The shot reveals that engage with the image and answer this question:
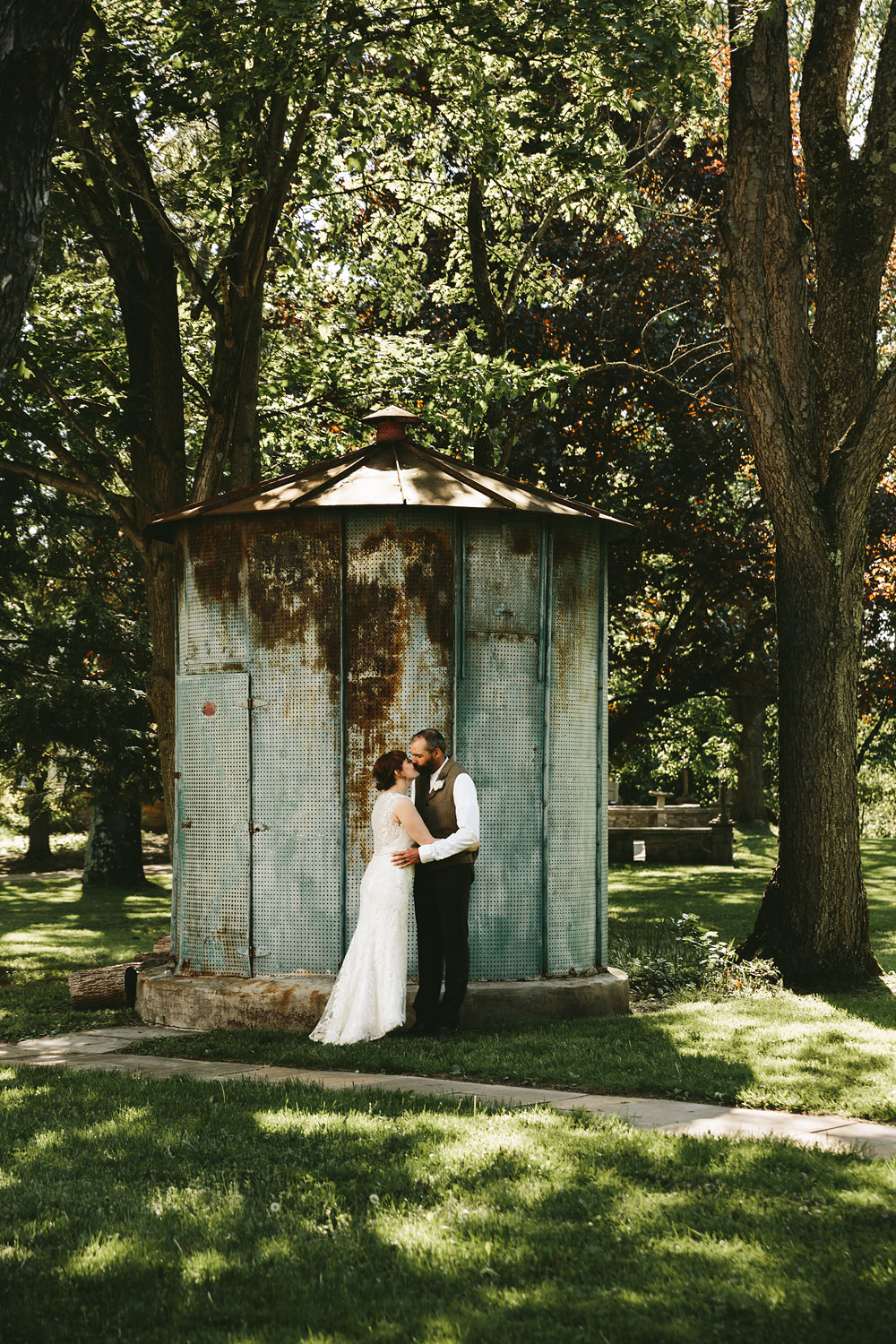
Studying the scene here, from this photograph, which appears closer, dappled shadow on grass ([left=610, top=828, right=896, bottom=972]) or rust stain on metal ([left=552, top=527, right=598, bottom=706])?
rust stain on metal ([left=552, top=527, right=598, bottom=706])

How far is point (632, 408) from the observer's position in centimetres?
1836

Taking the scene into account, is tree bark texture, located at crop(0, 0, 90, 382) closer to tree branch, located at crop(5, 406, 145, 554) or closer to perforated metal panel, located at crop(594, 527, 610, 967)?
perforated metal panel, located at crop(594, 527, 610, 967)

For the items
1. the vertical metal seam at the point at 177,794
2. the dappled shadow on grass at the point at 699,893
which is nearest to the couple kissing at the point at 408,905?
the vertical metal seam at the point at 177,794

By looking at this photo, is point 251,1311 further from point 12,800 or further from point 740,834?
point 740,834

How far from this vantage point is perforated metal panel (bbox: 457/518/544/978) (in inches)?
383

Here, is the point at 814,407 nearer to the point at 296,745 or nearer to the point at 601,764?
the point at 601,764

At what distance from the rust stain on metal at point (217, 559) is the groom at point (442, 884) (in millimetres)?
2211

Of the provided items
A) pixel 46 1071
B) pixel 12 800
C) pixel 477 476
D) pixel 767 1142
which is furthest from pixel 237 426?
pixel 12 800

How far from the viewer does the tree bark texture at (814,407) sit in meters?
11.2

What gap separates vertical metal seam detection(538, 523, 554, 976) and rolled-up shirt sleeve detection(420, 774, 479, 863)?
4.20 feet

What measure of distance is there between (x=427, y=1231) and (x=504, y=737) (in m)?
5.42

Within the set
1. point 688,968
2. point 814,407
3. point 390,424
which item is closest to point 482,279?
point 814,407

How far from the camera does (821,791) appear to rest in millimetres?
11250

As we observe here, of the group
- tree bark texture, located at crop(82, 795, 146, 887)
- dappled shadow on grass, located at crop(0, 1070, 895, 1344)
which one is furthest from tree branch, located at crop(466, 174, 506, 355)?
dappled shadow on grass, located at crop(0, 1070, 895, 1344)
